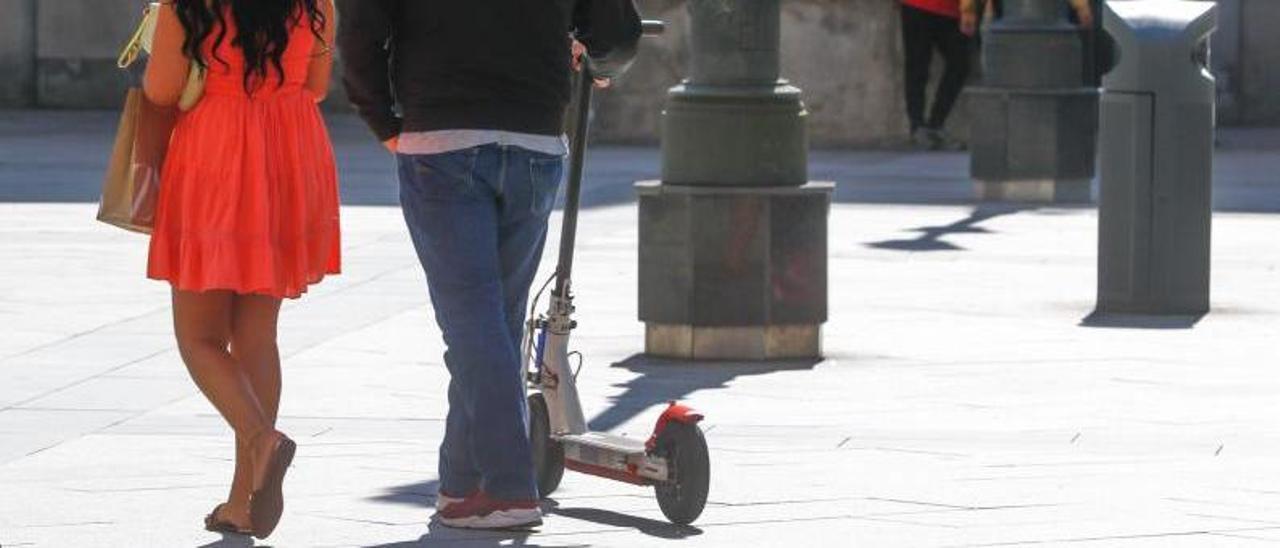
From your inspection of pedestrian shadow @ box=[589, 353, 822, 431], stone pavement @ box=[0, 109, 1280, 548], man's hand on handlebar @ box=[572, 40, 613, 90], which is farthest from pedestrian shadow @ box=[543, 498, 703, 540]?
pedestrian shadow @ box=[589, 353, 822, 431]

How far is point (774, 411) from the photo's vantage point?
8484 mm

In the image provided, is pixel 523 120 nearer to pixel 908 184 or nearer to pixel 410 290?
pixel 410 290

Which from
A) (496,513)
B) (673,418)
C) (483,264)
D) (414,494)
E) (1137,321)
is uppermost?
(483,264)

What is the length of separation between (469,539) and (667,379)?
2.84 metres

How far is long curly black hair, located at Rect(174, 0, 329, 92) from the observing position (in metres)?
6.29

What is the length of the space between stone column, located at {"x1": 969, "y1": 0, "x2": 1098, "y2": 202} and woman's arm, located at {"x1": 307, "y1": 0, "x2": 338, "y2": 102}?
1044 cm

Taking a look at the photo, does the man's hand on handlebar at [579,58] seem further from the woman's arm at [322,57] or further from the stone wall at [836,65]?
the stone wall at [836,65]

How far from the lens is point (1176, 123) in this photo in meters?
11.3

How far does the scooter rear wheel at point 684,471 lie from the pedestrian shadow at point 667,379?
1533mm

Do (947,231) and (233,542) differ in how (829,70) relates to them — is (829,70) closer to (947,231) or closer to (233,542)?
(947,231)

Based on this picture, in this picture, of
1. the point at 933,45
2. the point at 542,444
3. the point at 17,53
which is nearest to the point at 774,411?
the point at 542,444

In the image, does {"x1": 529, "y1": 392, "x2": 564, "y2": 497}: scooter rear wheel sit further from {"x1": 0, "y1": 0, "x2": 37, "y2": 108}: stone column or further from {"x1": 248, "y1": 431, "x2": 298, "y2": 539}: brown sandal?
{"x1": 0, "y1": 0, "x2": 37, "y2": 108}: stone column

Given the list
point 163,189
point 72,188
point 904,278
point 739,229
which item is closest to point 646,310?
point 739,229

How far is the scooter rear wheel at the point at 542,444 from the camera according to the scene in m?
6.98
